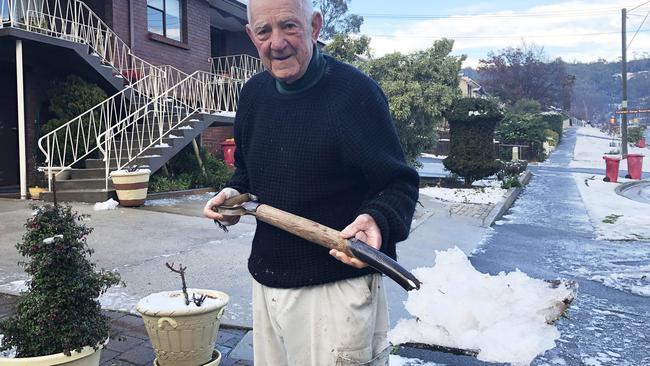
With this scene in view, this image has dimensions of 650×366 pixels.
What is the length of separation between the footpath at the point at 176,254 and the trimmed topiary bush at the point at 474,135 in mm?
3387

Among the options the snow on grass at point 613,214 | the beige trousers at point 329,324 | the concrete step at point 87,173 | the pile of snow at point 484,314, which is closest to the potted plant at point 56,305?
the beige trousers at point 329,324

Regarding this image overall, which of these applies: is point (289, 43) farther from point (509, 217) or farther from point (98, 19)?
point (98, 19)

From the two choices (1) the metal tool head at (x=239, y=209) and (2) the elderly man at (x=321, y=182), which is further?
(1) the metal tool head at (x=239, y=209)

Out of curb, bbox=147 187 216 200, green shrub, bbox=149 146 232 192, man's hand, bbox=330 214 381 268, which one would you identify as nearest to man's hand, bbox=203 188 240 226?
man's hand, bbox=330 214 381 268

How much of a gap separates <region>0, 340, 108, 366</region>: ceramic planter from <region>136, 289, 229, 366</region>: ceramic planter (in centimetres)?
34

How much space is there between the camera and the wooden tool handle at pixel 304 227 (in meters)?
1.41

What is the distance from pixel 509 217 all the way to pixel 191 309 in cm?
792

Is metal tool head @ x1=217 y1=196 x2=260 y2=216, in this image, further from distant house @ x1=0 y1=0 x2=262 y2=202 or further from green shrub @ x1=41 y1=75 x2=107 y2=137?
green shrub @ x1=41 y1=75 x2=107 y2=137

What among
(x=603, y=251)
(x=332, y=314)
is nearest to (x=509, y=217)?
(x=603, y=251)

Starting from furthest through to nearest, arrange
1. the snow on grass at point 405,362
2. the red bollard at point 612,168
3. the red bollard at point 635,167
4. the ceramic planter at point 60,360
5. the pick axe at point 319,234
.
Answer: the red bollard at point 635,167 < the red bollard at point 612,168 < the snow on grass at point 405,362 < the ceramic planter at point 60,360 < the pick axe at point 319,234

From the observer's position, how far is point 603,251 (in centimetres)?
665

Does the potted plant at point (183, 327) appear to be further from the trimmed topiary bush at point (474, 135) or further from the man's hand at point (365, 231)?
the trimmed topiary bush at point (474, 135)

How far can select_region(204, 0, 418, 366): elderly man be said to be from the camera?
1.54 m

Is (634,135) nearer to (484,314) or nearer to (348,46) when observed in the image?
(348,46)
